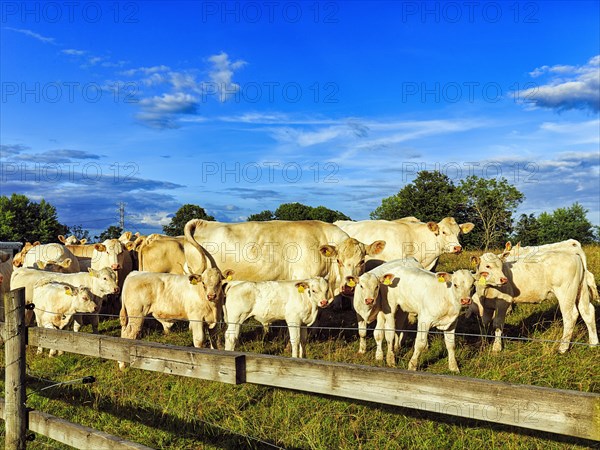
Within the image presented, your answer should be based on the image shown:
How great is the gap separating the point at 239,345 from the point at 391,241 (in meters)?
5.25

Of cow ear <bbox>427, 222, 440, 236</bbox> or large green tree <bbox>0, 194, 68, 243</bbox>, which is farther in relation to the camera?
large green tree <bbox>0, 194, 68, 243</bbox>

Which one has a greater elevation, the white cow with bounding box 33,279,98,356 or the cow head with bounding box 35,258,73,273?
the cow head with bounding box 35,258,73,273

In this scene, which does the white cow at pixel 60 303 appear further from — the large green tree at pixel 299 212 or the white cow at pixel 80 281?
the large green tree at pixel 299 212

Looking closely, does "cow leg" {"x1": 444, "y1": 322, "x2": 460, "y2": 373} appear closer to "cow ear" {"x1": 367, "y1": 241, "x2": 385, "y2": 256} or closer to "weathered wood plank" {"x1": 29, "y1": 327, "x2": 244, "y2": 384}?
"cow ear" {"x1": 367, "y1": 241, "x2": 385, "y2": 256}

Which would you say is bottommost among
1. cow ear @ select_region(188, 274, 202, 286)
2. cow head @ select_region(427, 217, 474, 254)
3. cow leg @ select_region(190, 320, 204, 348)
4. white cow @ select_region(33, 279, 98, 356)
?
cow leg @ select_region(190, 320, 204, 348)

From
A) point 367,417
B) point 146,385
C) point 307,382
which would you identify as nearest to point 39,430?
point 146,385

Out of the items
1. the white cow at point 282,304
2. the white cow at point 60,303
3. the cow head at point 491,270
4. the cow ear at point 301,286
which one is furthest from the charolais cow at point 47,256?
the cow head at point 491,270

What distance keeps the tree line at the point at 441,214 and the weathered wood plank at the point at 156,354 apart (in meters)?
41.8

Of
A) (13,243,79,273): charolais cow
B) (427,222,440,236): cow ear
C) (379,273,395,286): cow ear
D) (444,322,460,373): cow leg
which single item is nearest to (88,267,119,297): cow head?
(13,243,79,273): charolais cow

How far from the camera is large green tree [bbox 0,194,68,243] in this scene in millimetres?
47191

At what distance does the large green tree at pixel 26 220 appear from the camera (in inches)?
1858

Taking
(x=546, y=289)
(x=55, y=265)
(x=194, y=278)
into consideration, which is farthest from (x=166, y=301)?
(x=546, y=289)

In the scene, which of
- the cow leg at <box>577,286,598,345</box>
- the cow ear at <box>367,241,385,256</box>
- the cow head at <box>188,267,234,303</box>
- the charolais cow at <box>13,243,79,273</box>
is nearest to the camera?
the cow head at <box>188,267,234,303</box>

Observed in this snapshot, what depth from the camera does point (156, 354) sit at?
5.05 m
